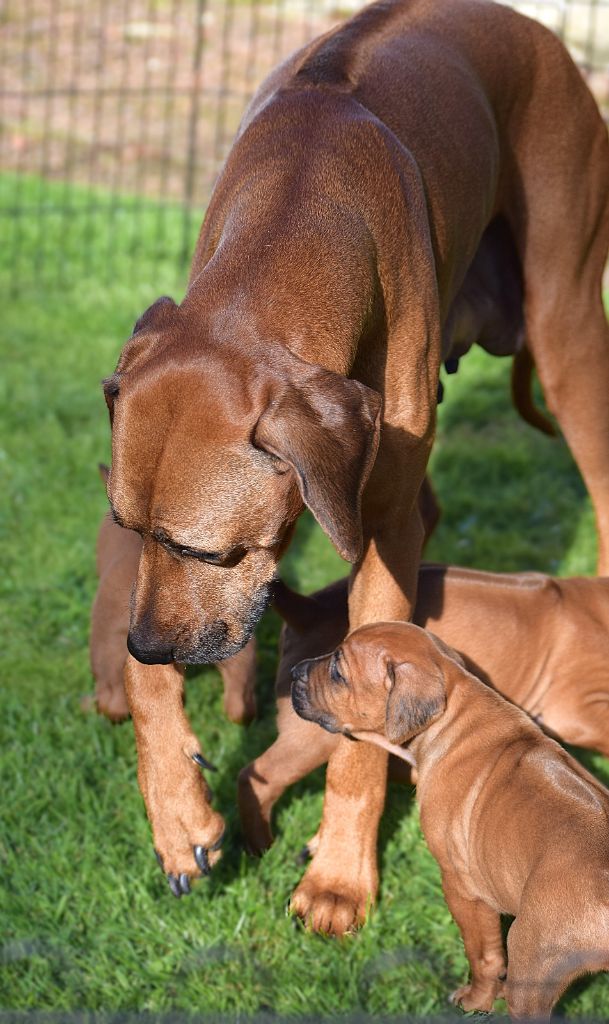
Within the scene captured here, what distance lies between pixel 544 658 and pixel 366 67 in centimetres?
196

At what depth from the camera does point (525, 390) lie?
5.83 m

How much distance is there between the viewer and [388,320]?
3.63 meters

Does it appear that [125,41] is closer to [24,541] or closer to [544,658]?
[24,541]

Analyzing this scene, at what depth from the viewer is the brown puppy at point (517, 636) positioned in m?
4.34

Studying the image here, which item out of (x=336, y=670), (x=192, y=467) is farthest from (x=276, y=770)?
(x=192, y=467)

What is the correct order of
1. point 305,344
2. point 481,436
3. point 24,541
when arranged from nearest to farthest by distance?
point 305,344, point 24,541, point 481,436

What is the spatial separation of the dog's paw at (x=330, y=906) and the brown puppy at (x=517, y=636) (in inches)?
21.9

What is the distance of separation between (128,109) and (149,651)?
11372 mm

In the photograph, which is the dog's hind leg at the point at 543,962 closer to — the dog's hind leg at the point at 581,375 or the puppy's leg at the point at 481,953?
the puppy's leg at the point at 481,953

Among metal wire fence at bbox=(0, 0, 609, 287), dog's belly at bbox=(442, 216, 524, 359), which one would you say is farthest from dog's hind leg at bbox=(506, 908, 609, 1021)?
metal wire fence at bbox=(0, 0, 609, 287)

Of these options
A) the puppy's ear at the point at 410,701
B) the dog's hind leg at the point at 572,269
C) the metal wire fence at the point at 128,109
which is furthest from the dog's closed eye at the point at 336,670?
the metal wire fence at the point at 128,109

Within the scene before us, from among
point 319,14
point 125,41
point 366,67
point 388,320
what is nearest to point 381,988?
point 388,320

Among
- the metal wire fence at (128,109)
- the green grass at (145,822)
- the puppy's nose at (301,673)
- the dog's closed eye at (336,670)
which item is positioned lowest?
the metal wire fence at (128,109)

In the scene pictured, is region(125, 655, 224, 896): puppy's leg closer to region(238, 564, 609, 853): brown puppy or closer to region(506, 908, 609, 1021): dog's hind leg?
region(238, 564, 609, 853): brown puppy
